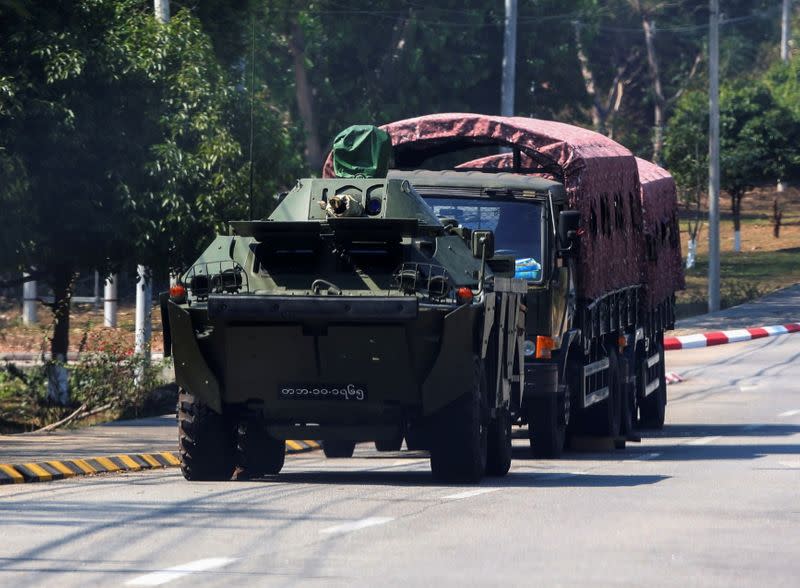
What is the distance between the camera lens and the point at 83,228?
21.3 metres

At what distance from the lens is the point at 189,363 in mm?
13922

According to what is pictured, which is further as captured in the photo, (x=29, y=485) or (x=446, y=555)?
(x=29, y=485)

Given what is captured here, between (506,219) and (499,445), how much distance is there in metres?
2.90

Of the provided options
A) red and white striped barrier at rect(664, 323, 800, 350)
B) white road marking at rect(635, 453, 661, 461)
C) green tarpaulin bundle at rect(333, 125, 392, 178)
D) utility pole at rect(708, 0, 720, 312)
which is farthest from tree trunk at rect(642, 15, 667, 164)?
green tarpaulin bundle at rect(333, 125, 392, 178)

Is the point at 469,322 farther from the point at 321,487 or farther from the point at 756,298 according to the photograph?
the point at 756,298

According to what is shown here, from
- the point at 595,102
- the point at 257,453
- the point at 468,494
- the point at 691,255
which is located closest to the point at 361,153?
the point at 257,453

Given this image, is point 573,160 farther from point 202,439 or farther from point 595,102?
point 595,102

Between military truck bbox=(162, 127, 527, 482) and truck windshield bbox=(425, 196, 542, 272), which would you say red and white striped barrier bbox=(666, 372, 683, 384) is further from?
military truck bbox=(162, 127, 527, 482)

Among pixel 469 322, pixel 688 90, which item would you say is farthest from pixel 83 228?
pixel 688 90

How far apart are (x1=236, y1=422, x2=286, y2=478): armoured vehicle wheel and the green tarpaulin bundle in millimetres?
2467

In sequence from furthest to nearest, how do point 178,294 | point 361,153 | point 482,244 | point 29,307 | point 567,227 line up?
point 29,307
point 567,227
point 361,153
point 482,244
point 178,294

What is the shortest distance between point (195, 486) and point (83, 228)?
25.9 feet

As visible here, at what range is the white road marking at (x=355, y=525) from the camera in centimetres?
1088

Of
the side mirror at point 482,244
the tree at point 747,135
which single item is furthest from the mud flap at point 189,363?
the tree at point 747,135
